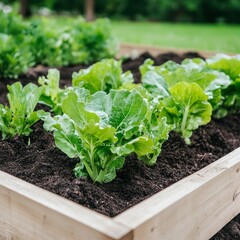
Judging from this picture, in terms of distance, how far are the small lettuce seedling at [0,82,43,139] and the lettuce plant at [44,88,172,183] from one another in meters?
0.29

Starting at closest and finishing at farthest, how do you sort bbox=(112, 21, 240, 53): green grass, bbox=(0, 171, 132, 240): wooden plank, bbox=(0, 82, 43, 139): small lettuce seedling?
bbox=(0, 171, 132, 240): wooden plank, bbox=(0, 82, 43, 139): small lettuce seedling, bbox=(112, 21, 240, 53): green grass

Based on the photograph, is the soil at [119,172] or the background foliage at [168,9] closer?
the soil at [119,172]

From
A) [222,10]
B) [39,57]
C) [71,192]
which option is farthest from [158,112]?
[222,10]

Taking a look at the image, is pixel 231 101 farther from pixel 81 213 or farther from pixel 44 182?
pixel 81 213

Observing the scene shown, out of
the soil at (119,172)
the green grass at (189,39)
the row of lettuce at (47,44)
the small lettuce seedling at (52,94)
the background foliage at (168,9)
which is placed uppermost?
the small lettuce seedling at (52,94)

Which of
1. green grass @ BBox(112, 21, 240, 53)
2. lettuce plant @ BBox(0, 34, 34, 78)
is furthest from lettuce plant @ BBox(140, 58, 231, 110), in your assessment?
green grass @ BBox(112, 21, 240, 53)

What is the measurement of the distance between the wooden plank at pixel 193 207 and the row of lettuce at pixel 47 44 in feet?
6.58

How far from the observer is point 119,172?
2.09 metres

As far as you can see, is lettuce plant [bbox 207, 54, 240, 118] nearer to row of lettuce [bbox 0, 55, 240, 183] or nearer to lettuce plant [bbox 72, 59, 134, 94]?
row of lettuce [bbox 0, 55, 240, 183]

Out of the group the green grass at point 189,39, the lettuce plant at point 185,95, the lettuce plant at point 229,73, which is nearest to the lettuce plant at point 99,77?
the lettuce plant at point 185,95

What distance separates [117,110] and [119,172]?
1.07 feet

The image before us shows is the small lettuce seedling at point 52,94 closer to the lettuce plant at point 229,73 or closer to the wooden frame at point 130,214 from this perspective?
the wooden frame at point 130,214

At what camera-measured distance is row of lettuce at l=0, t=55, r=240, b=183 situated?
1.84m

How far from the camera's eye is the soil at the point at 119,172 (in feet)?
6.13
